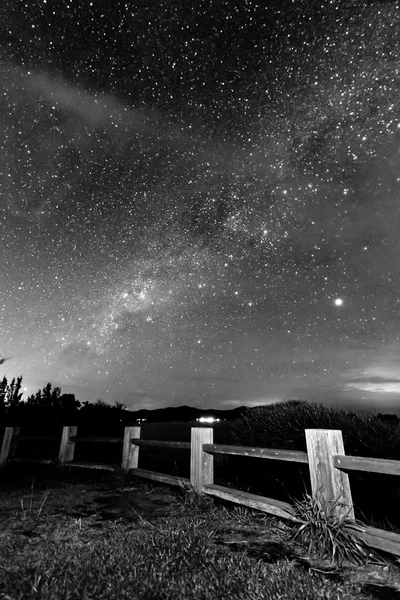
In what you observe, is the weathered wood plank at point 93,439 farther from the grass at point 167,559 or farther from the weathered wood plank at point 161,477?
the grass at point 167,559

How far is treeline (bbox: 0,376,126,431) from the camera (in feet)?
59.9

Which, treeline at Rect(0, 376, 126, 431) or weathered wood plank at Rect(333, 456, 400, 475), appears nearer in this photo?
weathered wood plank at Rect(333, 456, 400, 475)

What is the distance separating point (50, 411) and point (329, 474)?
19360 mm

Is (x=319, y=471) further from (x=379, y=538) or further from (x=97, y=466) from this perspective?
(x=97, y=466)

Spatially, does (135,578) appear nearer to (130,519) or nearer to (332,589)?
(332,589)

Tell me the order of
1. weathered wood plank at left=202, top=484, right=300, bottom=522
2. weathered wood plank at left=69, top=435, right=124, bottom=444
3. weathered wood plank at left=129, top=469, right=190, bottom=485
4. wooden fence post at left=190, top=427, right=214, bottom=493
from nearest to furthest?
weathered wood plank at left=202, top=484, right=300, bottom=522 < wooden fence post at left=190, top=427, right=214, bottom=493 < weathered wood plank at left=129, top=469, right=190, bottom=485 < weathered wood plank at left=69, top=435, right=124, bottom=444

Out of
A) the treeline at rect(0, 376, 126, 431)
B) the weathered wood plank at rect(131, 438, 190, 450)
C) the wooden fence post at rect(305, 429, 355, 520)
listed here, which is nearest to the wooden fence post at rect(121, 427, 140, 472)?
the weathered wood plank at rect(131, 438, 190, 450)

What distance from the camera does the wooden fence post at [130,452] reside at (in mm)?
7969

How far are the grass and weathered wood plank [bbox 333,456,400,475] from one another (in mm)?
684

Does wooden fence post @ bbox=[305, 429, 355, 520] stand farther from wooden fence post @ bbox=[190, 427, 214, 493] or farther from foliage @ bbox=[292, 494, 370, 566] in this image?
wooden fence post @ bbox=[190, 427, 214, 493]

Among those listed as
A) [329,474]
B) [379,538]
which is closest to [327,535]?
[379,538]

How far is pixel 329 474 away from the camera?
3.86m

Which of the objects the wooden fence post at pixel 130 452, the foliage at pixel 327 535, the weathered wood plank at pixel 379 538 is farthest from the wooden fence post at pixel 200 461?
the weathered wood plank at pixel 379 538

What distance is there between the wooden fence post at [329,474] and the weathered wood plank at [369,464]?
0.10 meters
